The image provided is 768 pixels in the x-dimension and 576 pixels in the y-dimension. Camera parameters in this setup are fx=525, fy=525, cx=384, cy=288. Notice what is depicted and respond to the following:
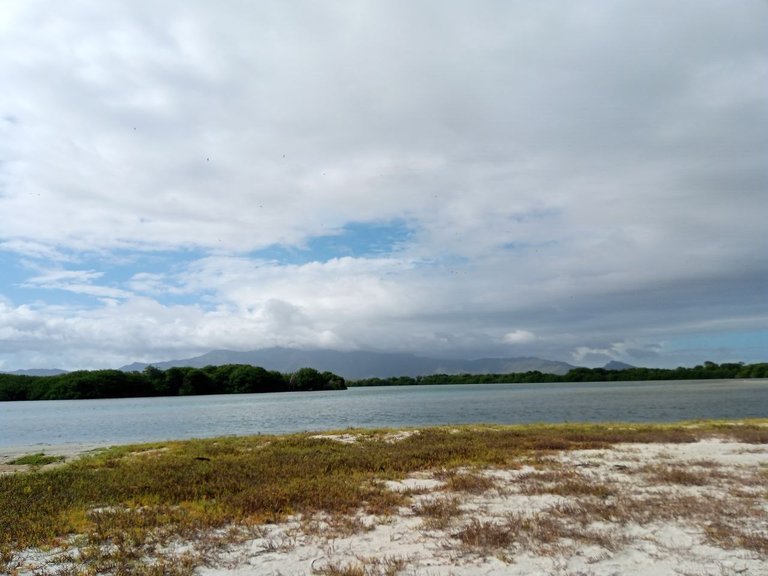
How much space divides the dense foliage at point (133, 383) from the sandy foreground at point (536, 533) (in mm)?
176103

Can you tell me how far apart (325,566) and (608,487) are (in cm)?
943

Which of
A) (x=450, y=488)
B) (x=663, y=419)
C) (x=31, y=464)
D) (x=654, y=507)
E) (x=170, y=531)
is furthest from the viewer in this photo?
(x=663, y=419)

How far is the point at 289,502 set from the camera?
1384 centimetres

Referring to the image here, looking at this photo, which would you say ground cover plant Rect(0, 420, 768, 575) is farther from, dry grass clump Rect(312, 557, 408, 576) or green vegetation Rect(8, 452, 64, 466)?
green vegetation Rect(8, 452, 64, 466)

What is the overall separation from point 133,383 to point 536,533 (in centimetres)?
18324

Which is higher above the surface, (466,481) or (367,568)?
(367,568)

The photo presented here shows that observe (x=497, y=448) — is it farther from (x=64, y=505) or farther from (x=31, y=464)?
(x=31, y=464)

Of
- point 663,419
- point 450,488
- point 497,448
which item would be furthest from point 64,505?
point 663,419

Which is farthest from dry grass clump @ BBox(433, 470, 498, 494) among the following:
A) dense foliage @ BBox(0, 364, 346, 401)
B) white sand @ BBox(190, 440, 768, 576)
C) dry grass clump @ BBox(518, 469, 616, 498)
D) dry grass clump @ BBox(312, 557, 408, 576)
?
dense foliage @ BBox(0, 364, 346, 401)

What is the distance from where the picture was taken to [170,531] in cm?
1127

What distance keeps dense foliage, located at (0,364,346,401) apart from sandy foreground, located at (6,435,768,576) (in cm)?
17610

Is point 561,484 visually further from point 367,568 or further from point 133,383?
point 133,383

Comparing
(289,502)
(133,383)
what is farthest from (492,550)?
(133,383)

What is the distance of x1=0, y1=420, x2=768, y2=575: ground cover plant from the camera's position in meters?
10.1
